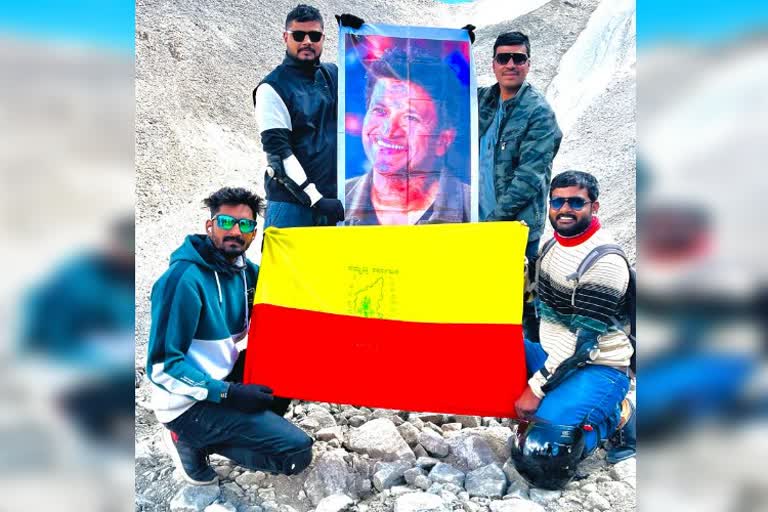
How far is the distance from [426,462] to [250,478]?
1.04 metres

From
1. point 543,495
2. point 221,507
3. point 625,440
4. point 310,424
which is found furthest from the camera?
point 310,424

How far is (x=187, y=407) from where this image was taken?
3.89 meters

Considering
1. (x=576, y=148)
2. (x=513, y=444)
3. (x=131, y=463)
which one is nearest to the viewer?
(x=131, y=463)

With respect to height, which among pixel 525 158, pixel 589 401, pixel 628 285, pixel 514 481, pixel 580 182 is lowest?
pixel 514 481

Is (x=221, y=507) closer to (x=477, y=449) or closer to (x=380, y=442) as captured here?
(x=380, y=442)

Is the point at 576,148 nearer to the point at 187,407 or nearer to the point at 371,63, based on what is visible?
the point at 371,63

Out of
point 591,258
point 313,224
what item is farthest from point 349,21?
point 591,258

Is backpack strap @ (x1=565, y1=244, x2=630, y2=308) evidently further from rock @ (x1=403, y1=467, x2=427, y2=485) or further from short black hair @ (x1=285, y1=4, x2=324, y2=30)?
short black hair @ (x1=285, y1=4, x2=324, y2=30)

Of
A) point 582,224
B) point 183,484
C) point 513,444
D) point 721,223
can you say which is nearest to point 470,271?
point 582,224

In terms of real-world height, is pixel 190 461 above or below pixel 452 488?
above

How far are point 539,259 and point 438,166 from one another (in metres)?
0.85

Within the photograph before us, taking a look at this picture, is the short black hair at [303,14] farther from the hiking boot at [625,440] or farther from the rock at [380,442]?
the hiking boot at [625,440]

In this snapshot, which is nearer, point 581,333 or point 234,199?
point 581,333

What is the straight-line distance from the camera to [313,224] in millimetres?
4305
